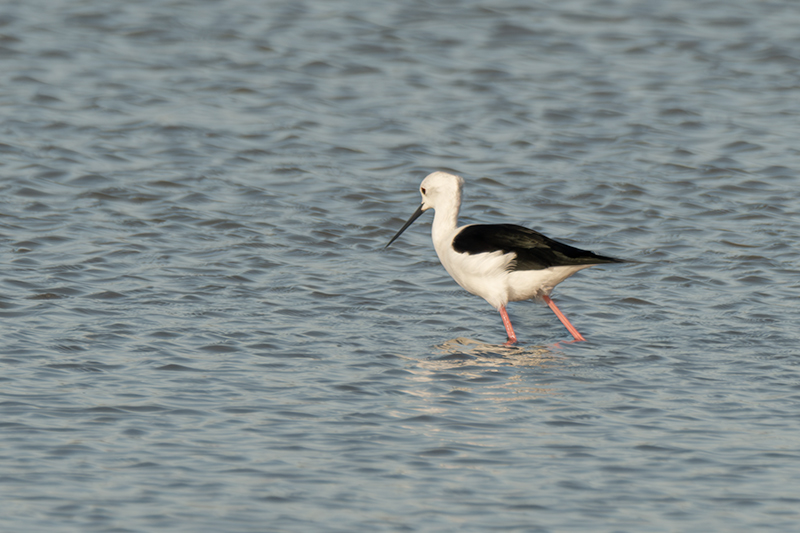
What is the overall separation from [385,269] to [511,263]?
1.65 m

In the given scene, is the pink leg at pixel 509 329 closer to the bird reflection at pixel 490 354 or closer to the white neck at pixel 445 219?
the bird reflection at pixel 490 354

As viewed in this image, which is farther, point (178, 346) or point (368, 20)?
point (368, 20)

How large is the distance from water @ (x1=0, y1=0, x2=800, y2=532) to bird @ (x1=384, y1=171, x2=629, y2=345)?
284mm

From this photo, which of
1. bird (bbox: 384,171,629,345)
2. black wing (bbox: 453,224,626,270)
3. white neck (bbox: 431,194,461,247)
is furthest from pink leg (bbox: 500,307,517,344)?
white neck (bbox: 431,194,461,247)

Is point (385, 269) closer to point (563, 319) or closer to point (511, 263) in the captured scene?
point (511, 263)

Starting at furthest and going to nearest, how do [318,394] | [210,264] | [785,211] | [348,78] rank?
[348,78] < [785,211] < [210,264] < [318,394]

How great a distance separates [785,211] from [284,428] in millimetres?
6797

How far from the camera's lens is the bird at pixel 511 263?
8234mm

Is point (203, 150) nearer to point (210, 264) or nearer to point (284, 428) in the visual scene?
point (210, 264)

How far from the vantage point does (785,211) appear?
1119 cm

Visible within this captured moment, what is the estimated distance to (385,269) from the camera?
9750 mm

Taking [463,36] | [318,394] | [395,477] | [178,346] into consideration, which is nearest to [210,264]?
[178,346]

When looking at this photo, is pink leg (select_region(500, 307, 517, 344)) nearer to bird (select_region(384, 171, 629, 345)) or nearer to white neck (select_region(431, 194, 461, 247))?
bird (select_region(384, 171, 629, 345))

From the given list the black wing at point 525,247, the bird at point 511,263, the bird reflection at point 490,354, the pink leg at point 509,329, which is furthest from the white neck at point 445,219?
the bird reflection at point 490,354
